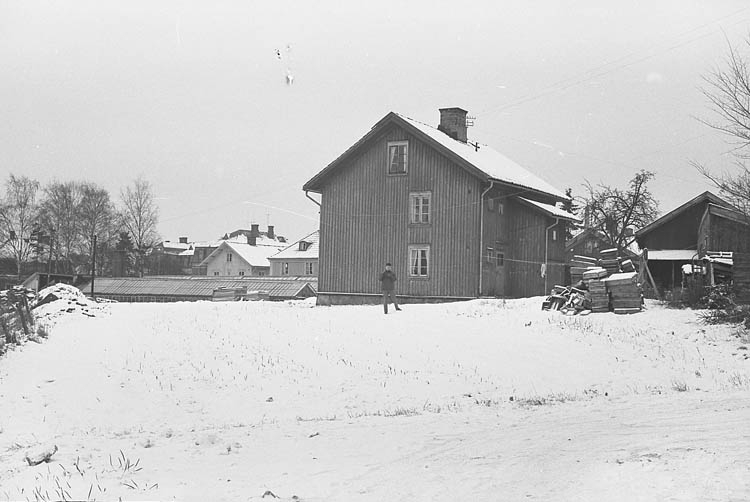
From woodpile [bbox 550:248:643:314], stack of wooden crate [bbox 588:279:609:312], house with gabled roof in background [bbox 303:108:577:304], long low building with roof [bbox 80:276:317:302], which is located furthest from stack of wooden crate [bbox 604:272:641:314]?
long low building with roof [bbox 80:276:317:302]

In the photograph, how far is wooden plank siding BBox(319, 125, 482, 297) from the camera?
108 feet

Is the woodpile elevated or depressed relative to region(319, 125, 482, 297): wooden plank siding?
depressed

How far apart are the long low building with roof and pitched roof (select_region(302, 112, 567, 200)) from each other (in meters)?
19.6

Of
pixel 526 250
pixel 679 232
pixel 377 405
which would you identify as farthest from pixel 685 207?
pixel 377 405

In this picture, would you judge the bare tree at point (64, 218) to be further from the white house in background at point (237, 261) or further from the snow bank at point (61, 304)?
the snow bank at point (61, 304)

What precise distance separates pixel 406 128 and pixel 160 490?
2772 centimetres

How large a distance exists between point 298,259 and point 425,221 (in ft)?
145

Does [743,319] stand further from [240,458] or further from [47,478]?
[47,478]

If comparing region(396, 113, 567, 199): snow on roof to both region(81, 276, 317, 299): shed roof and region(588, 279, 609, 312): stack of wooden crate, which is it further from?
region(81, 276, 317, 299): shed roof

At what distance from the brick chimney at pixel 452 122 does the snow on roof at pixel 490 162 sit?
772 millimetres

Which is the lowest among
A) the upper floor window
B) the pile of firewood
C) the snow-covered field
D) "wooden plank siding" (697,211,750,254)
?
the snow-covered field

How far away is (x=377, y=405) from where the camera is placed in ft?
50.8

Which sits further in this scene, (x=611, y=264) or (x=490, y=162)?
(x=490, y=162)

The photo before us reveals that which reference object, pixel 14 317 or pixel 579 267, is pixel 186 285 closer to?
pixel 14 317
